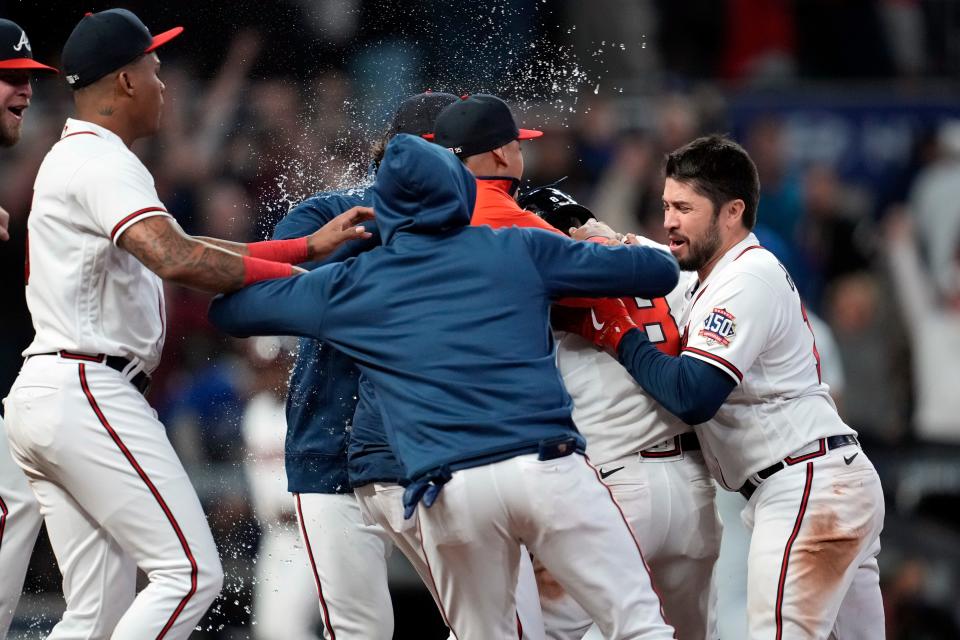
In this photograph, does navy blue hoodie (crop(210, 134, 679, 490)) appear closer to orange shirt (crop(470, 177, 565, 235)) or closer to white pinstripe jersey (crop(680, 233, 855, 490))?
orange shirt (crop(470, 177, 565, 235))

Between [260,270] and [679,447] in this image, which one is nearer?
[260,270]

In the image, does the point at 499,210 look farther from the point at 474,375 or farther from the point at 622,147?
the point at 622,147

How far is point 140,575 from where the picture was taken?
6754 millimetres

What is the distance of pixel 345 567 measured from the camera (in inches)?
183

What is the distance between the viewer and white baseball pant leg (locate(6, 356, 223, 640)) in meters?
4.16

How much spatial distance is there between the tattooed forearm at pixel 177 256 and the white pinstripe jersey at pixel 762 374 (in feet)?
4.74

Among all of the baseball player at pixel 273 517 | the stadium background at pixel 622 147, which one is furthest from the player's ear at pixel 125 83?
the baseball player at pixel 273 517

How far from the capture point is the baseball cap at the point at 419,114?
198 inches

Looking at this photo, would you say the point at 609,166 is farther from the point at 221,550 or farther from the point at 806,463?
the point at 806,463

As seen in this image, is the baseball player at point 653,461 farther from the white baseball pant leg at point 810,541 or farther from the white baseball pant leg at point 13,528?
the white baseball pant leg at point 13,528

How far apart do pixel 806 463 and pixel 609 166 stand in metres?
5.48

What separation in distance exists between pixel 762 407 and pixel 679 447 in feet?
1.05

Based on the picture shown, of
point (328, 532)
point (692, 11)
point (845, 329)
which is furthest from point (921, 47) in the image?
point (328, 532)

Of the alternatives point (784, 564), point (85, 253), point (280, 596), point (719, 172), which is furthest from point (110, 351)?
point (280, 596)
